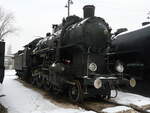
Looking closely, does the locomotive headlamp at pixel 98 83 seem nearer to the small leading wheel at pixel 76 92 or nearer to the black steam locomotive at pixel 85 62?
the black steam locomotive at pixel 85 62

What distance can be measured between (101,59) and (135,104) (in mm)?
2133

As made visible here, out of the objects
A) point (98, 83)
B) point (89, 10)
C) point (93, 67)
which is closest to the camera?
point (98, 83)

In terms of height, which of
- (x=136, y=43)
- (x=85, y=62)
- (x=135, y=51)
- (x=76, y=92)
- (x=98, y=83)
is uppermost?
(x=136, y=43)

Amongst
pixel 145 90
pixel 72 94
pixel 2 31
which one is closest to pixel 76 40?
pixel 72 94

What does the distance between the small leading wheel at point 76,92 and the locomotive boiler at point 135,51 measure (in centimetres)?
328

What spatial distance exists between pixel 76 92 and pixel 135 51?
3.54 m

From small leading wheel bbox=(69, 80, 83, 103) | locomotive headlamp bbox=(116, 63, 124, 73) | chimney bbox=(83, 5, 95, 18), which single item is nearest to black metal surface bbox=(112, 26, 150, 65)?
locomotive headlamp bbox=(116, 63, 124, 73)

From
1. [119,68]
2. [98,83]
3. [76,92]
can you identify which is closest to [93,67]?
[98,83]

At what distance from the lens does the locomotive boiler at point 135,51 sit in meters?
9.49

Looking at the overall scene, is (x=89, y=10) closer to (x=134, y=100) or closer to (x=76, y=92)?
(x=76, y=92)

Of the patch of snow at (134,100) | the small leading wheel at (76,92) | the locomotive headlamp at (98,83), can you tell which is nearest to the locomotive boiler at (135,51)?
the patch of snow at (134,100)

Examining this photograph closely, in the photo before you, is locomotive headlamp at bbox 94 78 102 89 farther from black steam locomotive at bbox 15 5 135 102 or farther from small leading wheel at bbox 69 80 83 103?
small leading wheel at bbox 69 80 83 103

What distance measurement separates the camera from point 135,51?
32.8 ft

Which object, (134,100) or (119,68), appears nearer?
(119,68)
